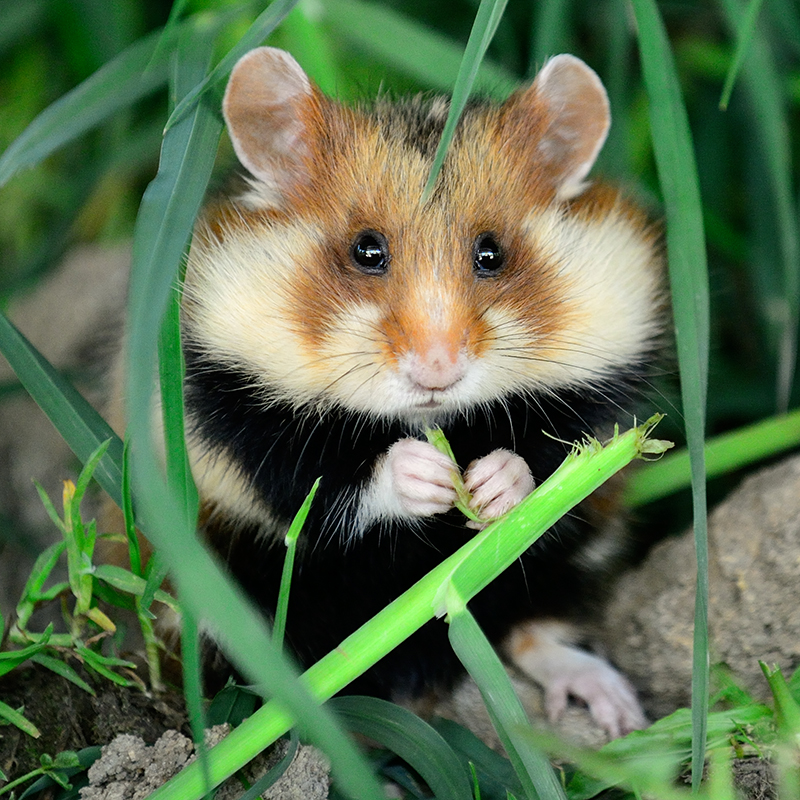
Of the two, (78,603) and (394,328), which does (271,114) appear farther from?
(78,603)

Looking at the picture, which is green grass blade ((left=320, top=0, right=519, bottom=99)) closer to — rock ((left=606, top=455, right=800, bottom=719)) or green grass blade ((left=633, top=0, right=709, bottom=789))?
green grass blade ((left=633, top=0, right=709, bottom=789))

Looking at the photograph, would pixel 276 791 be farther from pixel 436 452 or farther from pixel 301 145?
pixel 301 145

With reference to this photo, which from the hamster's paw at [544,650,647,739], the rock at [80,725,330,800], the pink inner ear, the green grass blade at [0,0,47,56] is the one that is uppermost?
the green grass blade at [0,0,47,56]

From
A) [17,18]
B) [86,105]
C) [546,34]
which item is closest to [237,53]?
[86,105]

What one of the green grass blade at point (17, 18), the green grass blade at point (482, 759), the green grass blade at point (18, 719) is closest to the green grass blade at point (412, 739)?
the green grass blade at point (482, 759)

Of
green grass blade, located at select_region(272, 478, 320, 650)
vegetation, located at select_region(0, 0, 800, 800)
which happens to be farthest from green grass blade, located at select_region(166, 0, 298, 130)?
green grass blade, located at select_region(272, 478, 320, 650)

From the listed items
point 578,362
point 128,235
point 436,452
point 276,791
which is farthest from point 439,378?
point 128,235

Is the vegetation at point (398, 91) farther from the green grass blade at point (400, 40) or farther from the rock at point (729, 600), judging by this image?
the rock at point (729, 600)

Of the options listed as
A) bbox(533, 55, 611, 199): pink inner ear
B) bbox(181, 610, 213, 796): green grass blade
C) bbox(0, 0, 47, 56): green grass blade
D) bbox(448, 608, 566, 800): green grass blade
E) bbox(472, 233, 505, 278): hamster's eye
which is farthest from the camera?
bbox(0, 0, 47, 56): green grass blade
